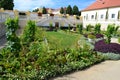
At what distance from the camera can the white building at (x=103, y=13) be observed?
129 ft

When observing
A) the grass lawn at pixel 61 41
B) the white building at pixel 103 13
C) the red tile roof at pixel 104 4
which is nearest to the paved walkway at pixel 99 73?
the grass lawn at pixel 61 41

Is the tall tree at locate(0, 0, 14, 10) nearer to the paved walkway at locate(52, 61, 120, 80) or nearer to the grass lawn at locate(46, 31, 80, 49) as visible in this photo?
the grass lawn at locate(46, 31, 80, 49)

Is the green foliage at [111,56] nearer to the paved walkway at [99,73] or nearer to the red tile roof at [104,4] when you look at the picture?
the paved walkway at [99,73]

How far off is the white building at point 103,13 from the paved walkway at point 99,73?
91.4ft

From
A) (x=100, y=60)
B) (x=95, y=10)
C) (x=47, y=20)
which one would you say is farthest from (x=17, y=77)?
(x=95, y=10)

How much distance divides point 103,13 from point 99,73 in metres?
36.0

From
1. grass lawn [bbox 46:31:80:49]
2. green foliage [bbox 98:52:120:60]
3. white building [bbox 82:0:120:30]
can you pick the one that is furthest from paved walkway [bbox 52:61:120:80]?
white building [bbox 82:0:120:30]

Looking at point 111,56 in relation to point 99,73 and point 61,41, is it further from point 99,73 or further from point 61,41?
point 61,41

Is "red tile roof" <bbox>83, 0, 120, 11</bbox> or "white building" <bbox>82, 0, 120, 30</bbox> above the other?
"red tile roof" <bbox>83, 0, 120, 11</bbox>

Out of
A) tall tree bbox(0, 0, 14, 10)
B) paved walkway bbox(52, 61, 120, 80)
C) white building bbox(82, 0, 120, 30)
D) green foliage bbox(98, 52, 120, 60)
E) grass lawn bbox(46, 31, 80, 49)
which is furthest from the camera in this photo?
tall tree bbox(0, 0, 14, 10)

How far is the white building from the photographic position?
39375mm

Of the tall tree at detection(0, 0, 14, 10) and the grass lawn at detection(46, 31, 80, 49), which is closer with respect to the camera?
the grass lawn at detection(46, 31, 80, 49)

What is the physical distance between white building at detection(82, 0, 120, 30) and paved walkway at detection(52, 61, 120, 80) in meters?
27.9

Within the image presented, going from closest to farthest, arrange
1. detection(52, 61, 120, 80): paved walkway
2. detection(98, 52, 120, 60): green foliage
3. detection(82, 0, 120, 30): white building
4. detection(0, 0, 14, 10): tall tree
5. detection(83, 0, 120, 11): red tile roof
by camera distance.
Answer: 1. detection(52, 61, 120, 80): paved walkway
2. detection(98, 52, 120, 60): green foliage
3. detection(82, 0, 120, 30): white building
4. detection(83, 0, 120, 11): red tile roof
5. detection(0, 0, 14, 10): tall tree
